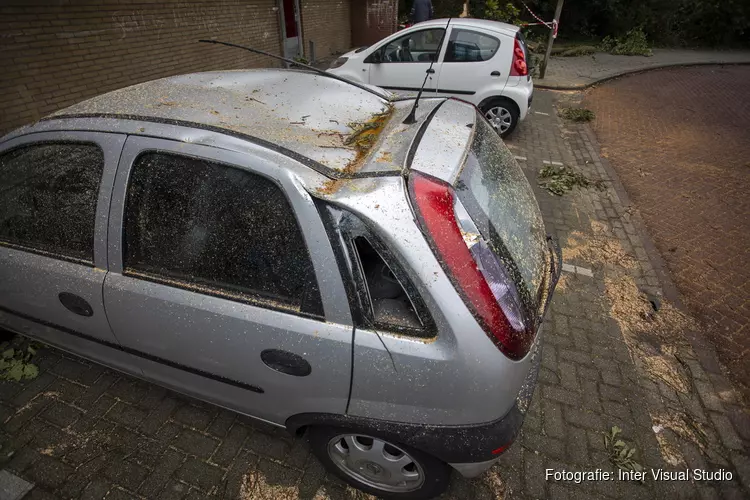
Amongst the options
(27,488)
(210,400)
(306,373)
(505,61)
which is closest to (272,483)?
(210,400)

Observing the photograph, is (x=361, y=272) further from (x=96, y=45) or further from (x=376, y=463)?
(x=96, y=45)

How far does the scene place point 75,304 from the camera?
2084 mm

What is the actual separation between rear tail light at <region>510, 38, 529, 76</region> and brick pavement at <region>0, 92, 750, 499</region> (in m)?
4.65

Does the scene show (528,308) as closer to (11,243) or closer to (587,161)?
(11,243)

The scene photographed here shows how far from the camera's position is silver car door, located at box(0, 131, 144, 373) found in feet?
6.33

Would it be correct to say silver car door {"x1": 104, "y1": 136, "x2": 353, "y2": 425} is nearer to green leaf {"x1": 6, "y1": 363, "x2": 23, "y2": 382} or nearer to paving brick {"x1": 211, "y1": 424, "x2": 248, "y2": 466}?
paving brick {"x1": 211, "y1": 424, "x2": 248, "y2": 466}

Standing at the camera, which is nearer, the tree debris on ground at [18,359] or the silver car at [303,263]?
the silver car at [303,263]

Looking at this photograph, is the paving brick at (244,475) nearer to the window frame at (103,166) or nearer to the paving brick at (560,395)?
the window frame at (103,166)

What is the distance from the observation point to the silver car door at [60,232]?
1.93 metres

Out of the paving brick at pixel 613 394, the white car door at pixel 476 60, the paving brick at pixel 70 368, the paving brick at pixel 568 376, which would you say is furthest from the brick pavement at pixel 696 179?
the paving brick at pixel 70 368

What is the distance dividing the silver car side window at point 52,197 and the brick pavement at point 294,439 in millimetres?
1079

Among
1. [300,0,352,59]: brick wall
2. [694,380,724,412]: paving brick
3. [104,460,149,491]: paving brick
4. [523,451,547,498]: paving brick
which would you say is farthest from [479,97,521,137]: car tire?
[300,0,352,59]: brick wall

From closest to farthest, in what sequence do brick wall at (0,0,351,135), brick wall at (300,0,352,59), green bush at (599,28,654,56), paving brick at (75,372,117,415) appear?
1. paving brick at (75,372,117,415)
2. brick wall at (0,0,351,135)
3. brick wall at (300,0,352,59)
4. green bush at (599,28,654,56)

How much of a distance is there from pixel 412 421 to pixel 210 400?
114cm
